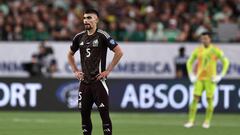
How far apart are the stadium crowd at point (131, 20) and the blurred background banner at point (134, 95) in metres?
4.71

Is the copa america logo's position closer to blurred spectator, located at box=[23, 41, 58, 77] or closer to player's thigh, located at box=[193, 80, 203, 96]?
blurred spectator, located at box=[23, 41, 58, 77]

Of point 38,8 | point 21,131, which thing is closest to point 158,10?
point 38,8

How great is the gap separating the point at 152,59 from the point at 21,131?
1261cm

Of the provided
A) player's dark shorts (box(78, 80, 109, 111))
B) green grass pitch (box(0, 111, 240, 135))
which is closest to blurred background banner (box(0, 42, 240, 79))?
green grass pitch (box(0, 111, 240, 135))

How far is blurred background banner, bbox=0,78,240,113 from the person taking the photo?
2380 centimetres

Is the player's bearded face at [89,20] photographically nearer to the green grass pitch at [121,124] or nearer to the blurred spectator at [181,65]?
the green grass pitch at [121,124]

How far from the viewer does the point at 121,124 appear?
64.3 feet

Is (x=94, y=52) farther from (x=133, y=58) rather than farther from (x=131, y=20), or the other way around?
(x=133, y=58)

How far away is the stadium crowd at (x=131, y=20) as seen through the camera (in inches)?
1123

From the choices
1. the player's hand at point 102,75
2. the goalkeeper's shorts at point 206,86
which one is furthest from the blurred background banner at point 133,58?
the player's hand at point 102,75

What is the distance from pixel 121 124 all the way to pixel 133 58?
9.68 metres

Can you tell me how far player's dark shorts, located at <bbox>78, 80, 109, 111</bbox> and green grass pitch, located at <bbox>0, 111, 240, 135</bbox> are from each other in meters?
3.13

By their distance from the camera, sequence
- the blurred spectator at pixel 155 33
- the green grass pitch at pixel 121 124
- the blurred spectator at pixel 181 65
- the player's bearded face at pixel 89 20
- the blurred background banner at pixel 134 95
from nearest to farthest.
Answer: the player's bearded face at pixel 89 20
the green grass pitch at pixel 121 124
the blurred background banner at pixel 134 95
the blurred spectator at pixel 181 65
the blurred spectator at pixel 155 33

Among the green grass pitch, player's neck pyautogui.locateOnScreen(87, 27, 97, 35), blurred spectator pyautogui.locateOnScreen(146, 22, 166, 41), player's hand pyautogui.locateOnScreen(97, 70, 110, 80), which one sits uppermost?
player's neck pyautogui.locateOnScreen(87, 27, 97, 35)
